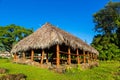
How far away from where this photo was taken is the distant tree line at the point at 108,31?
154 feet

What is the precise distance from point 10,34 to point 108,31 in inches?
840

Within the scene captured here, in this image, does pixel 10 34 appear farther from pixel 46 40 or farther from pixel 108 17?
pixel 46 40

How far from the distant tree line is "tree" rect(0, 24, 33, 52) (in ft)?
54.1

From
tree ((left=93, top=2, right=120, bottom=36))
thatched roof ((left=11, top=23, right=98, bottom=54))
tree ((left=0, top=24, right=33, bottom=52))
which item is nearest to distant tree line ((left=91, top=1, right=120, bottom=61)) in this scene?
tree ((left=93, top=2, right=120, bottom=36))

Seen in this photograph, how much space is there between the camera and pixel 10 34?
5800 centimetres

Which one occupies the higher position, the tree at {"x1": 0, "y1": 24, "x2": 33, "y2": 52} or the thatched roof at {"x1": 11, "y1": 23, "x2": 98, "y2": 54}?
the tree at {"x1": 0, "y1": 24, "x2": 33, "y2": 52}

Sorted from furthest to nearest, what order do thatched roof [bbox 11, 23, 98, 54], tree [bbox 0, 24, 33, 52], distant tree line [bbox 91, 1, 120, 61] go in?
1. tree [bbox 0, 24, 33, 52]
2. distant tree line [bbox 91, 1, 120, 61]
3. thatched roof [bbox 11, 23, 98, 54]

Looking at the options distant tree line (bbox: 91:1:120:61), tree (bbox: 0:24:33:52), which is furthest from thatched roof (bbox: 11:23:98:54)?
tree (bbox: 0:24:33:52)

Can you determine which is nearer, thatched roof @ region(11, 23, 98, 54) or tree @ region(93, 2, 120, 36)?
thatched roof @ region(11, 23, 98, 54)

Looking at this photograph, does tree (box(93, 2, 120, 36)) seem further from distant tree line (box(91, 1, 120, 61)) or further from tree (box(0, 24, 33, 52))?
tree (box(0, 24, 33, 52))

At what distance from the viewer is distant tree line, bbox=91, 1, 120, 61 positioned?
4688 cm

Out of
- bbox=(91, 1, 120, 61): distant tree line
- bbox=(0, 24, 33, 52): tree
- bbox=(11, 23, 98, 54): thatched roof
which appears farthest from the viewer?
bbox=(0, 24, 33, 52): tree

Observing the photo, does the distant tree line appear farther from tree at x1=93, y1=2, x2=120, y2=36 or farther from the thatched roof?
the thatched roof

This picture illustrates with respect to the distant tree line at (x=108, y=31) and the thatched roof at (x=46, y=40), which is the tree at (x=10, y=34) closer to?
the distant tree line at (x=108, y=31)
